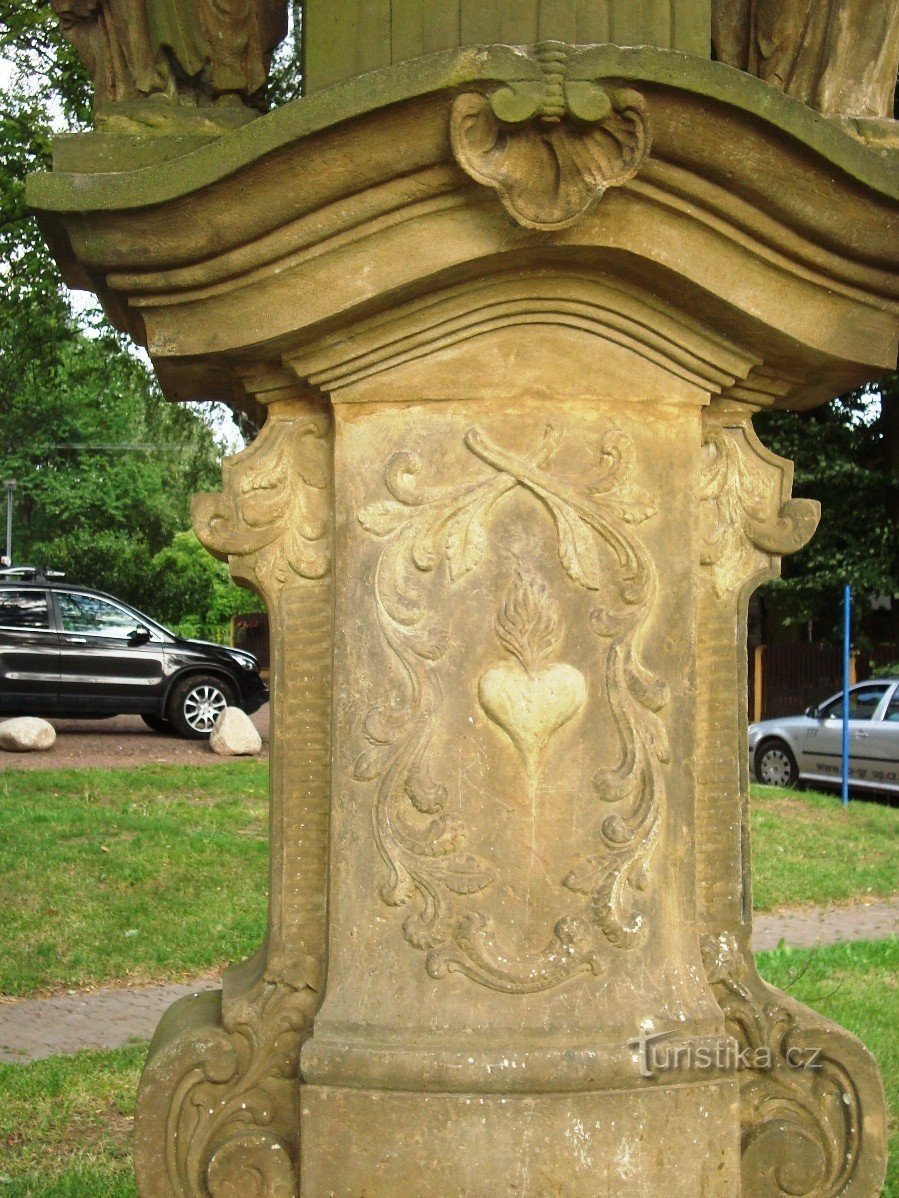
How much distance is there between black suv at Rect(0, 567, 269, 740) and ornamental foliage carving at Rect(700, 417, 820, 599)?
1352cm

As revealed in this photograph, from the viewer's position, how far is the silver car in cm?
1537

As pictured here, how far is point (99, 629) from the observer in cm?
1683

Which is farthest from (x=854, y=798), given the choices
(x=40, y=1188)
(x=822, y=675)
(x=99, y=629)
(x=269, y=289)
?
(x=269, y=289)

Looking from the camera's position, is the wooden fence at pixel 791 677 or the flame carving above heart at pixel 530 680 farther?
the wooden fence at pixel 791 677

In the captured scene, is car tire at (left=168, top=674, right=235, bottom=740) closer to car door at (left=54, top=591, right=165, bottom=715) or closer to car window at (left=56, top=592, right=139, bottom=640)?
car door at (left=54, top=591, right=165, bottom=715)

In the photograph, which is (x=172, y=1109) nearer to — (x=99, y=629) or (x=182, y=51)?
(x=182, y=51)

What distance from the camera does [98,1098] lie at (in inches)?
217

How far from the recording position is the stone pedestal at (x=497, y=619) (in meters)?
3.13

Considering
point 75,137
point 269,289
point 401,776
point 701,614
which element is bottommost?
point 401,776

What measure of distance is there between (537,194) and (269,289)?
65 cm

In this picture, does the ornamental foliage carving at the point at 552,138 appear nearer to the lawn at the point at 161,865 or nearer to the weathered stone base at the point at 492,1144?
the weathered stone base at the point at 492,1144

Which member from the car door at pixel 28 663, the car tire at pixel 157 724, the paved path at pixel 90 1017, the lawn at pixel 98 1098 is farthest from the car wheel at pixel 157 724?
the lawn at pixel 98 1098

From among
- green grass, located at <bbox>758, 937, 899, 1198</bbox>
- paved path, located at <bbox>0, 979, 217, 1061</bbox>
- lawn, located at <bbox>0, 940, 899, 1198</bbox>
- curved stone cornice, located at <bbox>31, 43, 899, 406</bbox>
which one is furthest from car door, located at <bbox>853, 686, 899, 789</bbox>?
curved stone cornice, located at <bbox>31, 43, 899, 406</bbox>

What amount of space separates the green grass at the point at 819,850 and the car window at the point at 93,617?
7.46 metres
